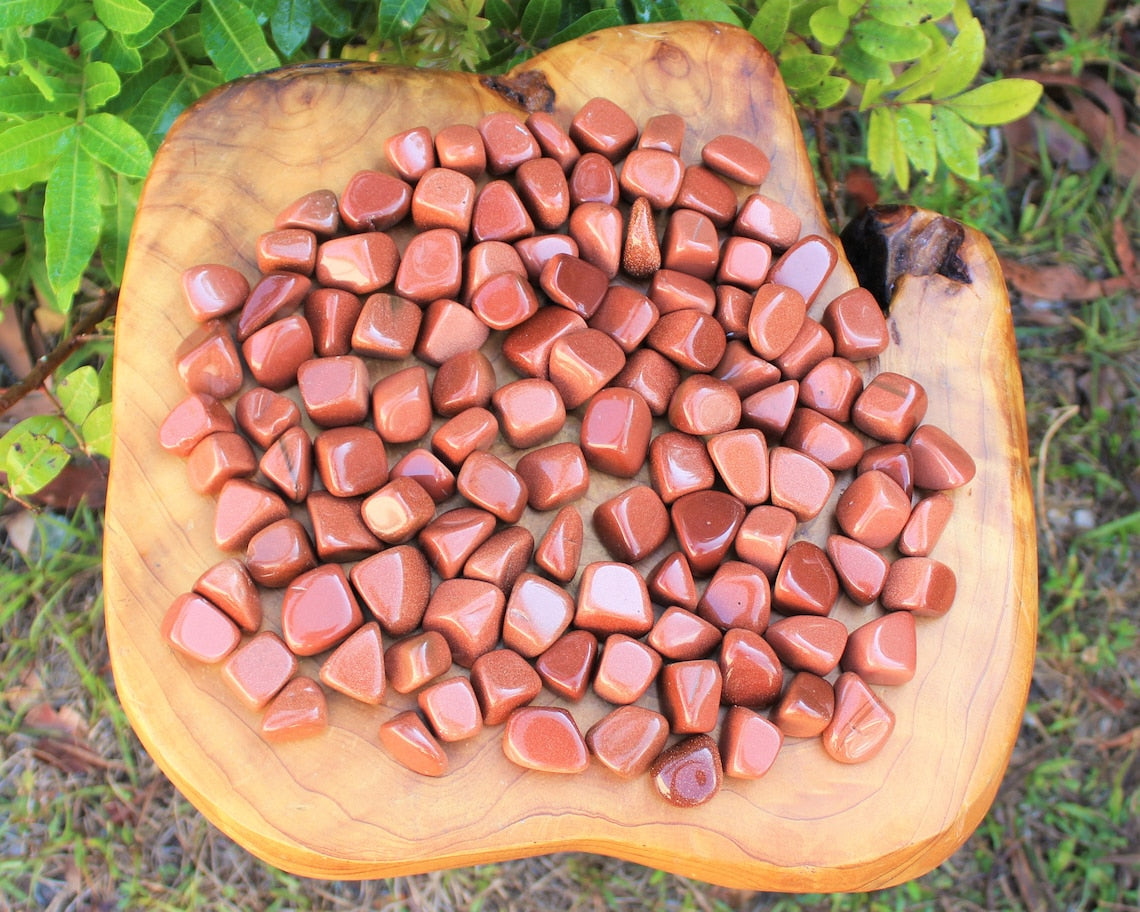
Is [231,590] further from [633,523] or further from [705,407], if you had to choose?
[705,407]

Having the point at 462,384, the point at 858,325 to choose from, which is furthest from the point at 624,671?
the point at 858,325

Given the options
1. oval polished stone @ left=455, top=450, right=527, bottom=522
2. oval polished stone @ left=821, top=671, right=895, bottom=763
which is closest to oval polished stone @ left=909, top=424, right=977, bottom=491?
oval polished stone @ left=821, top=671, right=895, bottom=763

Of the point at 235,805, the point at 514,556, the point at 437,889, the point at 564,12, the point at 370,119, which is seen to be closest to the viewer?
the point at 235,805

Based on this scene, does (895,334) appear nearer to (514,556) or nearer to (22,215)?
(514,556)

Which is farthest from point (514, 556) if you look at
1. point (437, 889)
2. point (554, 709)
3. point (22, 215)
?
point (22, 215)

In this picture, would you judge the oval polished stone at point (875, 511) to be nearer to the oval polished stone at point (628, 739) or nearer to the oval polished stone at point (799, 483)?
the oval polished stone at point (799, 483)

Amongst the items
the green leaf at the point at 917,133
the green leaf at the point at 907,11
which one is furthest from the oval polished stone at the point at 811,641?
the green leaf at the point at 907,11

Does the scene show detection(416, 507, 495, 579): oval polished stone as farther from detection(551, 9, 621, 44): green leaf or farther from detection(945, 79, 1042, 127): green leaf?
detection(945, 79, 1042, 127): green leaf
